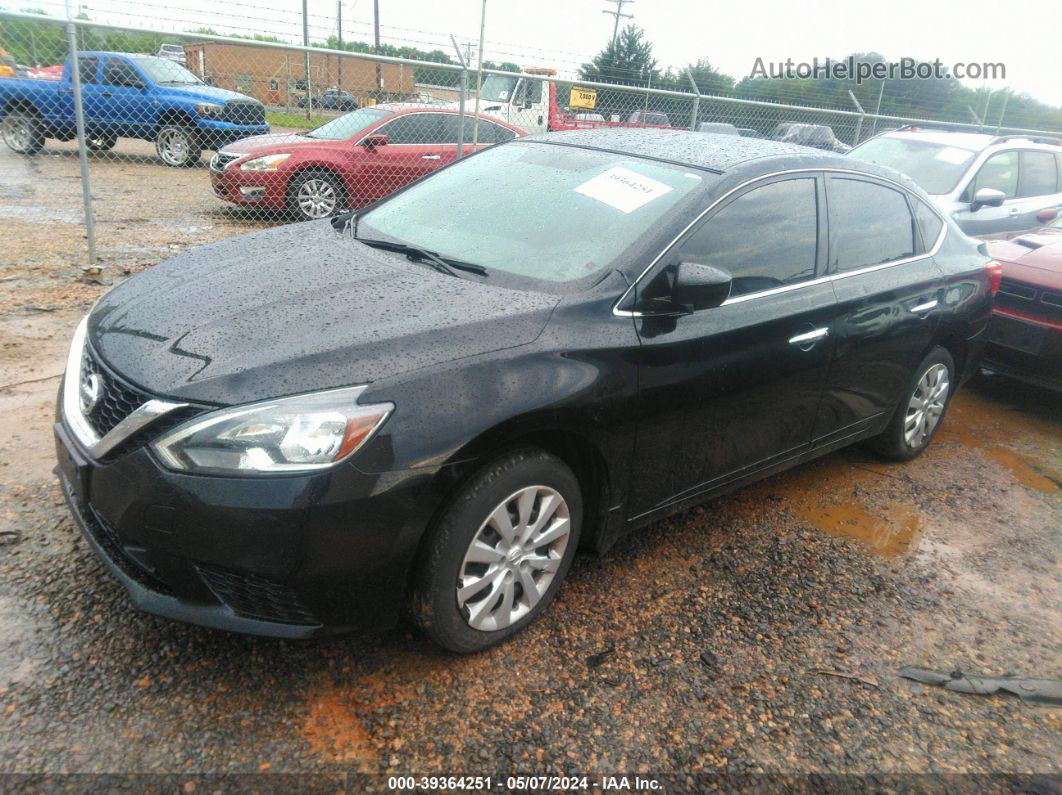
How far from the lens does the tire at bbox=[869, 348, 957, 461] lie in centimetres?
426

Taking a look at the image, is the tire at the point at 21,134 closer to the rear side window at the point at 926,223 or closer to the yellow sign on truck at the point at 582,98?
the yellow sign on truck at the point at 582,98

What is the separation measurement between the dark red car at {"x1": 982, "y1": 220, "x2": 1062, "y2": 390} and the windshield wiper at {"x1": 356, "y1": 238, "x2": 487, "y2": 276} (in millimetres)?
4199

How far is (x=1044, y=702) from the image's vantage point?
2744 millimetres

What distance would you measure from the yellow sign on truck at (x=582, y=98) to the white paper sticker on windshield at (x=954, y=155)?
5489mm

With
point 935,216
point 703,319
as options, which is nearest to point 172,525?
point 703,319

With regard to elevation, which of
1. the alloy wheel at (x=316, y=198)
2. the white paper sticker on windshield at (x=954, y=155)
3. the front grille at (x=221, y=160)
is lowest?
the alloy wheel at (x=316, y=198)

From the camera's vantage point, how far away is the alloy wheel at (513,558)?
2473 mm

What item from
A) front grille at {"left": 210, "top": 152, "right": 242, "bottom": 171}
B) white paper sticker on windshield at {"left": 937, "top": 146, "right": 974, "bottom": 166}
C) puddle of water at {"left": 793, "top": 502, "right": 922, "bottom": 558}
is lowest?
puddle of water at {"left": 793, "top": 502, "right": 922, "bottom": 558}

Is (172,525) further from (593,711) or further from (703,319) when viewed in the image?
(703,319)

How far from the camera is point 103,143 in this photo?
1109 cm

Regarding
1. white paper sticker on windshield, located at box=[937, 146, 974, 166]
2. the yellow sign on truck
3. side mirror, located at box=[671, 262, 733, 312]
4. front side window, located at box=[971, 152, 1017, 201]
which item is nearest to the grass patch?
the yellow sign on truck

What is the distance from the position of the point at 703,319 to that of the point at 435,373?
3.75ft

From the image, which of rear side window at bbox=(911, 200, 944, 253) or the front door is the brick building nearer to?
rear side window at bbox=(911, 200, 944, 253)

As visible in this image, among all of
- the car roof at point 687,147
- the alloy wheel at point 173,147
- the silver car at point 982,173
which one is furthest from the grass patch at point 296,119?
the car roof at point 687,147
